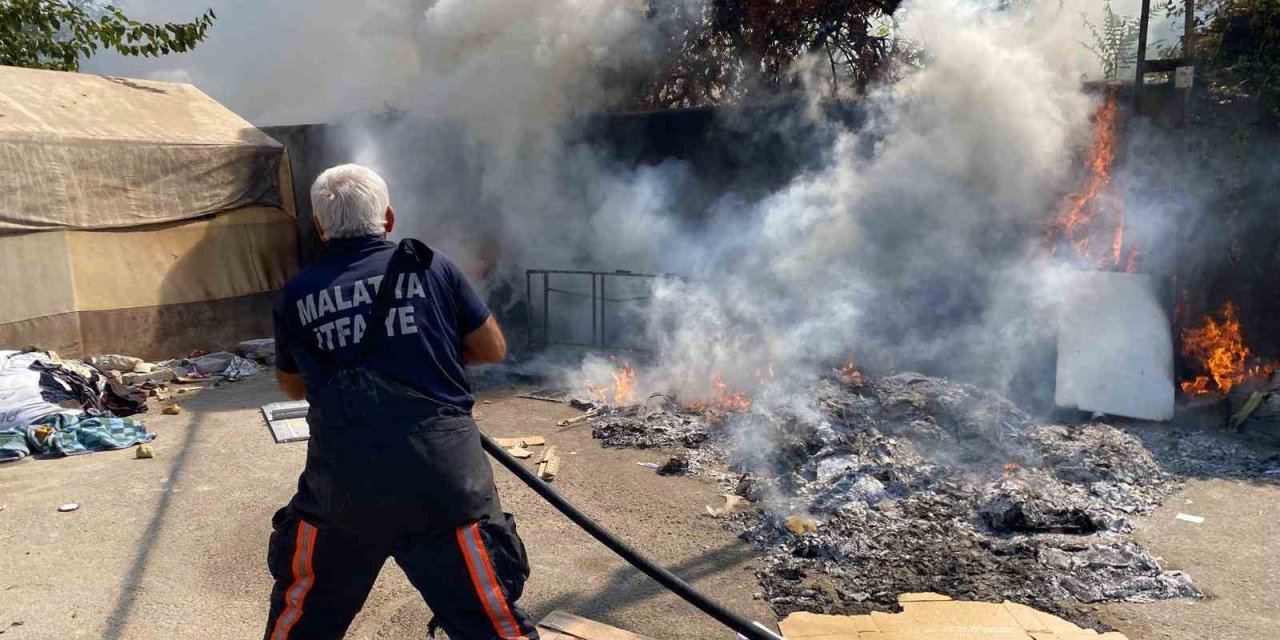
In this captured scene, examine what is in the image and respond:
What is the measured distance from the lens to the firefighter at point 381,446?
2.36 metres

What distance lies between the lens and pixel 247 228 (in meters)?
11.4

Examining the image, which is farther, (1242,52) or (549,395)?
(549,395)

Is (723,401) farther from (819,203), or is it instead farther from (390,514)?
(390,514)

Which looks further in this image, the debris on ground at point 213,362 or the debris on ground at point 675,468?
the debris on ground at point 213,362

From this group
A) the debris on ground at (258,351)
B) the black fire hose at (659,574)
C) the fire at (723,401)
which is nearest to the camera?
the black fire hose at (659,574)

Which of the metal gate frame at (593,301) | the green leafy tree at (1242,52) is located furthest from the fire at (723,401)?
the green leafy tree at (1242,52)

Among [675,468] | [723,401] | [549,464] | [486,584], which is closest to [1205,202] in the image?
[723,401]

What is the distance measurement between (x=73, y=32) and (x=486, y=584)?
1301 centimetres

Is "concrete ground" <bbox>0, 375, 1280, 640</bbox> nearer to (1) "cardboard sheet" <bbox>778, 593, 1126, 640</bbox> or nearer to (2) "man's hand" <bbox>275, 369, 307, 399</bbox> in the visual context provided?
(1) "cardboard sheet" <bbox>778, 593, 1126, 640</bbox>

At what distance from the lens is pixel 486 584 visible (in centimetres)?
242

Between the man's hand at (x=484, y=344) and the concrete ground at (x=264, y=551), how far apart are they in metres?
1.74

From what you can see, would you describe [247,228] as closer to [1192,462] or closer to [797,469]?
[797,469]

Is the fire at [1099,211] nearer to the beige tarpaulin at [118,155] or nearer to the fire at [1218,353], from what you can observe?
the fire at [1218,353]

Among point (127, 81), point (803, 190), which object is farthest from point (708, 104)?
point (127, 81)
